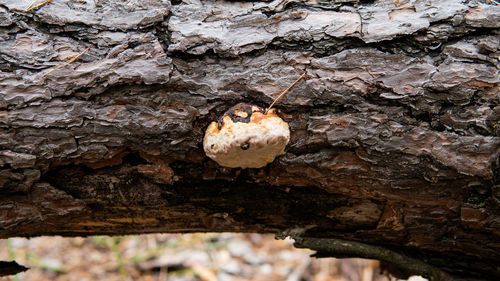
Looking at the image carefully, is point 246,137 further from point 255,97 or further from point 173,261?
point 173,261

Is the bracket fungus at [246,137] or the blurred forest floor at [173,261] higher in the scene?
the bracket fungus at [246,137]

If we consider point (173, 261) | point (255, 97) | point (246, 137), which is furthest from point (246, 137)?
point (173, 261)

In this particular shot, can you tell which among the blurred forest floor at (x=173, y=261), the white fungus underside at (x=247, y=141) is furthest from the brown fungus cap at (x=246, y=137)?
the blurred forest floor at (x=173, y=261)

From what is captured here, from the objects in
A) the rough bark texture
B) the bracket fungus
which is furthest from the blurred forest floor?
the bracket fungus

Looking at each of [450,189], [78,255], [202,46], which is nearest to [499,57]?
[450,189]

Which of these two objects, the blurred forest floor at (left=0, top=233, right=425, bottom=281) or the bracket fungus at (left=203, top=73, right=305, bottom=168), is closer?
the bracket fungus at (left=203, top=73, right=305, bottom=168)

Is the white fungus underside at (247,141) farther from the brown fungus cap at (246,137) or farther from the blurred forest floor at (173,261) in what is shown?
the blurred forest floor at (173,261)

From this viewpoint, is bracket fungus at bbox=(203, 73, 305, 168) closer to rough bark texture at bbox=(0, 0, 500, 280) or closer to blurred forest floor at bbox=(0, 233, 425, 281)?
rough bark texture at bbox=(0, 0, 500, 280)
